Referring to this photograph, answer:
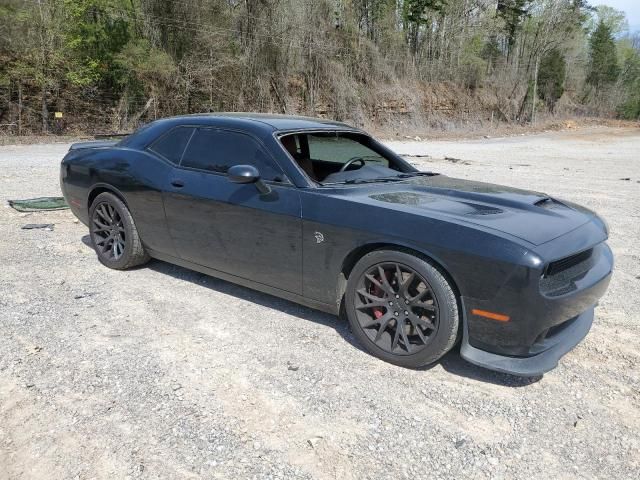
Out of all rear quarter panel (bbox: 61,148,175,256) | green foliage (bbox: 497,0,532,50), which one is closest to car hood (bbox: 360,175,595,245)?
rear quarter panel (bbox: 61,148,175,256)

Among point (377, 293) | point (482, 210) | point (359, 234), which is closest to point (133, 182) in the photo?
point (359, 234)

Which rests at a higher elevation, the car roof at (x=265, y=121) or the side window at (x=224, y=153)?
the car roof at (x=265, y=121)

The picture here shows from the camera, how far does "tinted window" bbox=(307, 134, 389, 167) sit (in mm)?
4441

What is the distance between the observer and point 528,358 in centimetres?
290

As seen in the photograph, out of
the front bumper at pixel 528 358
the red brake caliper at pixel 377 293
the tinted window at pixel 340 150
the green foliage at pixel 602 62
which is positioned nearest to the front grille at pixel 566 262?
the front bumper at pixel 528 358

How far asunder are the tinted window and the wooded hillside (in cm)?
2245

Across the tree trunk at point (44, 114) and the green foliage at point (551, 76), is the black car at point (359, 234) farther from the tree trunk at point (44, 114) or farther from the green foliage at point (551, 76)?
the green foliage at point (551, 76)

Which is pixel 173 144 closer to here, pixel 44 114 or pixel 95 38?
pixel 44 114

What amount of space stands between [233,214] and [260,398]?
1463 mm

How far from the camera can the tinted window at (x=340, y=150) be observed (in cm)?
444

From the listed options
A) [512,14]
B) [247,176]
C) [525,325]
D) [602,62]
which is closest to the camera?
[525,325]

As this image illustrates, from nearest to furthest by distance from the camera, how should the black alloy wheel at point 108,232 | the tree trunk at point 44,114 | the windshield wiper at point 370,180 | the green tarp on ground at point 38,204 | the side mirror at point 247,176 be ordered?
the side mirror at point 247,176 → the windshield wiper at point 370,180 → the black alloy wheel at point 108,232 → the green tarp on ground at point 38,204 → the tree trunk at point 44,114

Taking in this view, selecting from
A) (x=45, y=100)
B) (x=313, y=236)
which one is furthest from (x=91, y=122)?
(x=313, y=236)

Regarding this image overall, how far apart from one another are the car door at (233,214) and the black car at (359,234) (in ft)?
0.04
